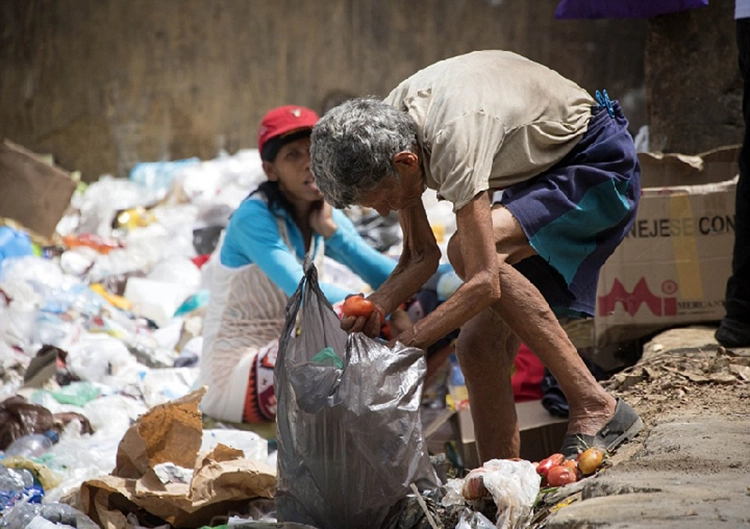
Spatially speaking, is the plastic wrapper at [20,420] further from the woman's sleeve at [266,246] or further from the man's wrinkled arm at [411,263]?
the man's wrinkled arm at [411,263]

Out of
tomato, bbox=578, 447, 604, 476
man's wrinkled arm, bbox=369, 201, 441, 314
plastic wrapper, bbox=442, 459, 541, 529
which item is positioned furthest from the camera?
man's wrinkled arm, bbox=369, 201, 441, 314

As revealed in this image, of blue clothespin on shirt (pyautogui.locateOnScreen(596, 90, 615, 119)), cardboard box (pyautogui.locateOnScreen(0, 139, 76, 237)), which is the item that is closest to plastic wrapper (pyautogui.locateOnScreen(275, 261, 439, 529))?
blue clothespin on shirt (pyautogui.locateOnScreen(596, 90, 615, 119))

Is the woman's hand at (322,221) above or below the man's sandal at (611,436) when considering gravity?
above

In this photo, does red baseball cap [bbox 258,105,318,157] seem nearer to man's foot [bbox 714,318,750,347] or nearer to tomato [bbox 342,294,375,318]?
tomato [bbox 342,294,375,318]

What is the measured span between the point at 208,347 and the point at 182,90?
583cm

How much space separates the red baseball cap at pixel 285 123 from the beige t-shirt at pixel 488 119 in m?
1.25

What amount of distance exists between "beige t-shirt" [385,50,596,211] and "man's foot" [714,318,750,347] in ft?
4.13

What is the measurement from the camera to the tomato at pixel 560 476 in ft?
8.63

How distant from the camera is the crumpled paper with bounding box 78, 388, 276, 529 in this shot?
3.17 metres

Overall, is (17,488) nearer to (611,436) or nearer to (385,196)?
(385,196)

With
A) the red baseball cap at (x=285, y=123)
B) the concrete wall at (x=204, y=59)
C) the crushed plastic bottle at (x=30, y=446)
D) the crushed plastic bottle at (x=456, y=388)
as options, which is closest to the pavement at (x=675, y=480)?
the crushed plastic bottle at (x=456, y=388)

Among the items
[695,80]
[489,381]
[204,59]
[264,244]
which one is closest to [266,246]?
[264,244]

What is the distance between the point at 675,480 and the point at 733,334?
167 centimetres

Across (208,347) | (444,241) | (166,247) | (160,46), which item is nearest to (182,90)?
(160,46)
